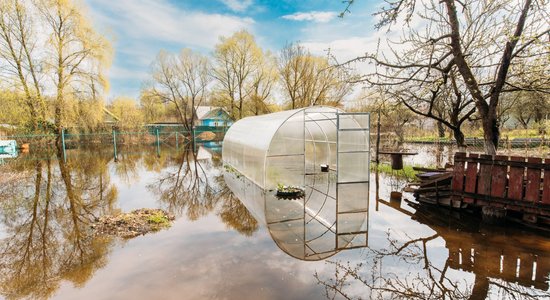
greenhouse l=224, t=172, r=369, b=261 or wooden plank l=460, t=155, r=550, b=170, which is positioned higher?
wooden plank l=460, t=155, r=550, b=170

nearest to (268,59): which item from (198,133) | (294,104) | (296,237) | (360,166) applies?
(294,104)

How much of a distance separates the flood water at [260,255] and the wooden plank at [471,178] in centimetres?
62

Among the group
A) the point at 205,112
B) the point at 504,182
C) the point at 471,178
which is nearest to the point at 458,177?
the point at 471,178

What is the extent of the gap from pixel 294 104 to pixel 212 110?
2611cm

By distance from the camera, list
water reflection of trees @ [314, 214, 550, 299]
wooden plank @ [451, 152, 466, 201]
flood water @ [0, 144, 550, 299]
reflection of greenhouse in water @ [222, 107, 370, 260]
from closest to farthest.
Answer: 1. water reflection of trees @ [314, 214, 550, 299]
2. flood water @ [0, 144, 550, 299]
3. reflection of greenhouse in water @ [222, 107, 370, 260]
4. wooden plank @ [451, 152, 466, 201]

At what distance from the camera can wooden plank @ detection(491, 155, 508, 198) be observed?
586 centimetres

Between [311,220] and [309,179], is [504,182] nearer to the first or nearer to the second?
[311,220]

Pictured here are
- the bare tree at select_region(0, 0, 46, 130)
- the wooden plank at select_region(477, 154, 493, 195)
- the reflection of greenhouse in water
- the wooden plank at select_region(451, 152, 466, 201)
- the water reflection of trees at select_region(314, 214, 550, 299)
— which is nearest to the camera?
the water reflection of trees at select_region(314, 214, 550, 299)

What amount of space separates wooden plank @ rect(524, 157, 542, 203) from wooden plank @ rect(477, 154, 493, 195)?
626 mm

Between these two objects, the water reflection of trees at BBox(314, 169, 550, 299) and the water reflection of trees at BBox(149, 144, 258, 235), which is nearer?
the water reflection of trees at BBox(314, 169, 550, 299)

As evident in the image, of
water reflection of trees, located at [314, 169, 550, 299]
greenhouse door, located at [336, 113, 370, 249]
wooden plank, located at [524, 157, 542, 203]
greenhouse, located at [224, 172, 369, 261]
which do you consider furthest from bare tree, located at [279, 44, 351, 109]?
water reflection of trees, located at [314, 169, 550, 299]

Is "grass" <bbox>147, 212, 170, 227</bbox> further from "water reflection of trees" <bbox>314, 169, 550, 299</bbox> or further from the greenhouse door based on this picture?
the greenhouse door

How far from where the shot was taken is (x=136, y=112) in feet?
101

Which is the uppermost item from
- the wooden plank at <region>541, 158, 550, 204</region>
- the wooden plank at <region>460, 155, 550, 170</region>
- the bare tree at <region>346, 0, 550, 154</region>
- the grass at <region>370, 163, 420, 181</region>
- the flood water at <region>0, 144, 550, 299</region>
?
the bare tree at <region>346, 0, 550, 154</region>
